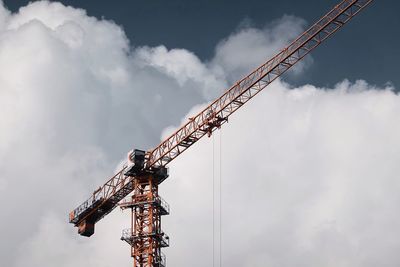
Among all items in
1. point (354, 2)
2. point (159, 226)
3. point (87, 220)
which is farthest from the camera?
point (87, 220)

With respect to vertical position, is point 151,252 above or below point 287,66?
below

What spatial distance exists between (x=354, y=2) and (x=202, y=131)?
27.2 m

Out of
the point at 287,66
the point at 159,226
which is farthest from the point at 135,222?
the point at 287,66

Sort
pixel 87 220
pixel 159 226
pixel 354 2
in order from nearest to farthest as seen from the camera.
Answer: pixel 354 2 < pixel 159 226 < pixel 87 220

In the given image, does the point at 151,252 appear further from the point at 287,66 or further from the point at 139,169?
the point at 287,66

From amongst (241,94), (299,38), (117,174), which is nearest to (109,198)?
(117,174)

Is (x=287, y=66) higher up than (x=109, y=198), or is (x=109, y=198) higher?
(x=287, y=66)

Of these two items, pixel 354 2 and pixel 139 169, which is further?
pixel 139 169

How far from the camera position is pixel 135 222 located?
116 meters

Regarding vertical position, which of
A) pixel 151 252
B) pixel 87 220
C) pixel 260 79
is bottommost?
pixel 151 252

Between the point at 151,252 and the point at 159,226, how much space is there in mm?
4350

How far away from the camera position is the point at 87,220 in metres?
127

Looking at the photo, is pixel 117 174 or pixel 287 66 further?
pixel 117 174

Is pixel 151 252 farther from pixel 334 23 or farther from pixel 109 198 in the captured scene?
pixel 334 23
